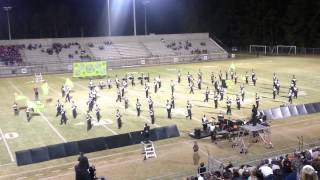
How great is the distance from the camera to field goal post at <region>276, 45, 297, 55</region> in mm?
67175

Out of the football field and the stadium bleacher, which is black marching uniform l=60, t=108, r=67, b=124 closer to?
the football field

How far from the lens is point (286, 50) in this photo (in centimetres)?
6975

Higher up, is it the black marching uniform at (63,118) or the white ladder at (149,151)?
the black marching uniform at (63,118)

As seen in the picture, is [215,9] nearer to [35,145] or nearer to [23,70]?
[23,70]

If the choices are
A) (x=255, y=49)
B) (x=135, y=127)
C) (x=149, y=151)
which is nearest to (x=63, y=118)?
(x=135, y=127)

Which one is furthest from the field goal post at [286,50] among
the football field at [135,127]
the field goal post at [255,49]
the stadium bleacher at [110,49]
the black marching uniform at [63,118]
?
the black marching uniform at [63,118]

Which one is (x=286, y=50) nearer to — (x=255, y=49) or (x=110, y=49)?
(x=255, y=49)

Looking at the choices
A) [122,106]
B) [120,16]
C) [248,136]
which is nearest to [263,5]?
[120,16]

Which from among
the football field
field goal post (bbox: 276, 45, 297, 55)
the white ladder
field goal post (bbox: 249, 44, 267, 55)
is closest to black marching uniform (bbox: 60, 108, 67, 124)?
the football field

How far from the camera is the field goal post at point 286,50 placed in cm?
6718

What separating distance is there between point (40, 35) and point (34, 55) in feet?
120

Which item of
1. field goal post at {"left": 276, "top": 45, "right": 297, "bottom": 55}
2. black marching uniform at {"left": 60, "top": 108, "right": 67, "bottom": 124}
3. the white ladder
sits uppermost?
field goal post at {"left": 276, "top": 45, "right": 297, "bottom": 55}

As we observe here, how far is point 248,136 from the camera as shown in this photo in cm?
1933

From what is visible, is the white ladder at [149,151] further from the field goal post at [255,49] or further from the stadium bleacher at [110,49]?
the field goal post at [255,49]
